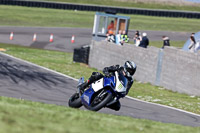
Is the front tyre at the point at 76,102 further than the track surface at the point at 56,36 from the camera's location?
No

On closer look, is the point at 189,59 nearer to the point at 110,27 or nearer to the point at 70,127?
the point at 110,27

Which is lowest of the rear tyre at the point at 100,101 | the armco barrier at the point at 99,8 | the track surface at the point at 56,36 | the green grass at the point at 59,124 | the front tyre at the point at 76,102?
the track surface at the point at 56,36

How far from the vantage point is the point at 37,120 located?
247 inches

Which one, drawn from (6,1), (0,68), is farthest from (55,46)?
(6,1)

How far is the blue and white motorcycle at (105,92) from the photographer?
376 inches

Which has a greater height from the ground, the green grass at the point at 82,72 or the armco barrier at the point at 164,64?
the armco barrier at the point at 164,64

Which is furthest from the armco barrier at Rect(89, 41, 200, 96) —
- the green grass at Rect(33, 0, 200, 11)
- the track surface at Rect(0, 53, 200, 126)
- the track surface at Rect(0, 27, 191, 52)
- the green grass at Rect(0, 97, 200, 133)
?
the green grass at Rect(33, 0, 200, 11)

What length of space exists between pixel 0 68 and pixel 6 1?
3215 centimetres

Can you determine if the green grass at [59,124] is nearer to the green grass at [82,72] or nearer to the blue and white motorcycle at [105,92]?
the blue and white motorcycle at [105,92]

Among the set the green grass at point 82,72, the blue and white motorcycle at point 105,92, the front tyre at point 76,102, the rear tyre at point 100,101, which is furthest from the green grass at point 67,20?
the rear tyre at point 100,101

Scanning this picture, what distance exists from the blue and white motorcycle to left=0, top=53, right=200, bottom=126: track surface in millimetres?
2107

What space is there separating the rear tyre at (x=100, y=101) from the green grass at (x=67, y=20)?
1320 inches

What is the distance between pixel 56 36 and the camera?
3669 centimetres

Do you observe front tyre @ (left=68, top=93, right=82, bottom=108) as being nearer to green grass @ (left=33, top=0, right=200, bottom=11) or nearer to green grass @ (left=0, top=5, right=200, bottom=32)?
green grass @ (left=0, top=5, right=200, bottom=32)
